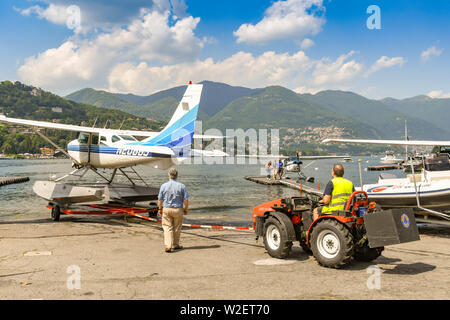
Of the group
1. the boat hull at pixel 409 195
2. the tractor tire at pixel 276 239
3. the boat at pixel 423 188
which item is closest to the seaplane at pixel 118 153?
the tractor tire at pixel 276 239

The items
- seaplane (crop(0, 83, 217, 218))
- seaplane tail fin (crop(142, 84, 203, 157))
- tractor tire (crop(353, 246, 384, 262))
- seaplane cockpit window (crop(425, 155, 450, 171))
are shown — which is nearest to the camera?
tractor tire (crop(353, 246, 384, 262))

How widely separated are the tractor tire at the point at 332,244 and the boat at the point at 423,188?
5.29 m

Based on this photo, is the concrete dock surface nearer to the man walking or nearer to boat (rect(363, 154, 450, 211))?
the man walking

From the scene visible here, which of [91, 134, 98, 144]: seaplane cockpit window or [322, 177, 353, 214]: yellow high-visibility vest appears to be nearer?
[322, 177, 353, 214]: yellow high-visibility vest

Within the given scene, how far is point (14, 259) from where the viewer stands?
23.3 feet

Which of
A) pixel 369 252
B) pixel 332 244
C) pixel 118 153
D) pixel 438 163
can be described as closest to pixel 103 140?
pixel 118 153

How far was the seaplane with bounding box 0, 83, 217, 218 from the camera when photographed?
1312 cm

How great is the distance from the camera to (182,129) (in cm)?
1402

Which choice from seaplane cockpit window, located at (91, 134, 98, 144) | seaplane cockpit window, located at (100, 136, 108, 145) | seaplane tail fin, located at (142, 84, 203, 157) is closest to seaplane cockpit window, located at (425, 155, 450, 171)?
seaplane tail fin, located at (142, 84, 203, 157)

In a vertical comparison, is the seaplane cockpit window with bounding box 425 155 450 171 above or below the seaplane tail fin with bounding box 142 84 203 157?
below

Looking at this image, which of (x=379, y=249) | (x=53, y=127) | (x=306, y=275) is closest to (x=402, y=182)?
(x=379, y=249)

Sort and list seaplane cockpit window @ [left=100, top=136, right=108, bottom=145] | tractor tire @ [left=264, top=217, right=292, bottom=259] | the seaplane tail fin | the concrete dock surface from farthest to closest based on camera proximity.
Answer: seaplane cockpit window @ [left=100, top=136, right=108, bottom=145]
the seaplane tail fin
tractor tire @ [left=264, top=217, right=292, bottom=259]
the concrete dock surface
